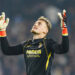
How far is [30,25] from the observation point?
40.6ft

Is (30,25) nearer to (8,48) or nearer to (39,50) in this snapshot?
(8,48)

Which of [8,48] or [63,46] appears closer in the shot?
[63,46]

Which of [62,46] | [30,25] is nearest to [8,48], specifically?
[62,46]

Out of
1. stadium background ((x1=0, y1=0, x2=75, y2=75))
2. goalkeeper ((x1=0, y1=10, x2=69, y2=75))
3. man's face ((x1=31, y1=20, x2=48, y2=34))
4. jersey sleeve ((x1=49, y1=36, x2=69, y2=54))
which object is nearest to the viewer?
jersey sleeve ((x1=49, y1=36, x2=69, y2=54))

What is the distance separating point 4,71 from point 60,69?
2305 millimetres

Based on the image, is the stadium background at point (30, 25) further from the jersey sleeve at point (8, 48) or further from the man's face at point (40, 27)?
the man's face at point (40, 27)

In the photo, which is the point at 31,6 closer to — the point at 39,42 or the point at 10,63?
the point at 10,63

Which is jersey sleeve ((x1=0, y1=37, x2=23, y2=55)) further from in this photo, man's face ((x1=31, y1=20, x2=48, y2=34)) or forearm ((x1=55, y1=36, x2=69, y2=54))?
forearm ((x1=55, y1=36, x2=69, y2=54))

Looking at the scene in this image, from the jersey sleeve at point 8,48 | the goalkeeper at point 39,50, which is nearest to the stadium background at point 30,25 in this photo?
the jersey sleeve at point 8,48

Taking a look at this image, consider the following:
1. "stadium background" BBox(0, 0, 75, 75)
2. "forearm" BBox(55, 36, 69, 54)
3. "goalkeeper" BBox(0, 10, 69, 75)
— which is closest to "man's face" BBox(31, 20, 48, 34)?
"goalkeeper" BBox(0, 10, 69, 75)

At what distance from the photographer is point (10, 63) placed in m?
11.9

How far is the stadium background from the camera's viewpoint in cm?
1180

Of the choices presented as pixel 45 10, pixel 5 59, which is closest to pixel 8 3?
pixel 45 10

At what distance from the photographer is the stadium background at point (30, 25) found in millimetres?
11797
